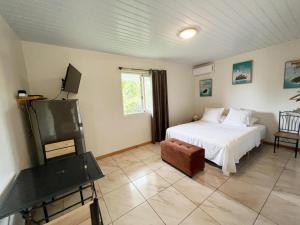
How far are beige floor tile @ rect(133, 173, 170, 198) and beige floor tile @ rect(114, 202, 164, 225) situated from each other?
0.76ft

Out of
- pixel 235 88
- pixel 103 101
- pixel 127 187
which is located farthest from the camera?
pixel 235 88

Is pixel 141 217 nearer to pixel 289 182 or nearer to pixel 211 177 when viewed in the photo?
pixel 211 177

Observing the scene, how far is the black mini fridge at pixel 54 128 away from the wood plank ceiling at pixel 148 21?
1.02m

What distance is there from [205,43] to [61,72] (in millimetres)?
2773

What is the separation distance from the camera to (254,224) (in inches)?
53.7

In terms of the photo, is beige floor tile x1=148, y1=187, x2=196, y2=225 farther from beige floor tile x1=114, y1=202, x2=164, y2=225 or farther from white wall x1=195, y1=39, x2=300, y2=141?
white wall x1=195, y1=39, x2=300, y2=141

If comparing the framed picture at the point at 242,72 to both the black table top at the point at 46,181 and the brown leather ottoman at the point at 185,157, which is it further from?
the black table top at the point at 46,181

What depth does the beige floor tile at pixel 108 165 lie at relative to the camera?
2545mm

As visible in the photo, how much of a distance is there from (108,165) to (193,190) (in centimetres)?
167

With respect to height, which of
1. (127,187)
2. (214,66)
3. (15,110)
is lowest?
(127,187)

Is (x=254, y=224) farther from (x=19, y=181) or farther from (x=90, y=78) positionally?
(x=90, y=78)

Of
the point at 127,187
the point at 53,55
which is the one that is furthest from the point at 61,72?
the point at 127,187

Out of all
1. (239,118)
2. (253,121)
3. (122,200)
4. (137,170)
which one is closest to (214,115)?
(239,118)

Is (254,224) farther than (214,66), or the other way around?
(214,66)
